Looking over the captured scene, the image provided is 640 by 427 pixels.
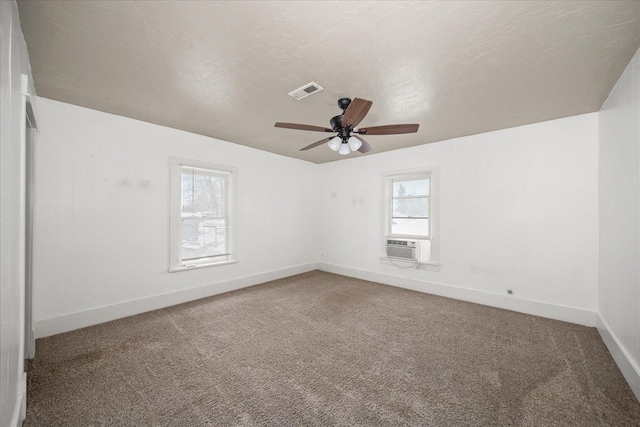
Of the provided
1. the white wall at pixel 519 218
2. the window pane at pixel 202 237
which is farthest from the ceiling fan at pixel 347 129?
the window pane at pixel 202 237

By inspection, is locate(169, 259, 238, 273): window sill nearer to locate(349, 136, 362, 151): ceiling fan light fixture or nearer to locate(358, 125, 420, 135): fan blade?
locate(349, 136, 362, 151): ceiling fan light fixture

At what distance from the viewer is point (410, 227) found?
4875 mm

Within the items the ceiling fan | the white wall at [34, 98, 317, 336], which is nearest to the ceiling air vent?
the ceiling fan

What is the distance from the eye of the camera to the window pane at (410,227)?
471cm

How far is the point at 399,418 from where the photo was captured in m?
1.76

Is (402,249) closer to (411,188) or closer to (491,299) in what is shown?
(411,188)

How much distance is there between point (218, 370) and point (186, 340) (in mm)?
750

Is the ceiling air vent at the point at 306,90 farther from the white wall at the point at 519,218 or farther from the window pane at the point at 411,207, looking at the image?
the window pane at the point at 411,207

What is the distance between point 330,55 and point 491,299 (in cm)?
401

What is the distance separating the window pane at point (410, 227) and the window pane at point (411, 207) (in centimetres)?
11

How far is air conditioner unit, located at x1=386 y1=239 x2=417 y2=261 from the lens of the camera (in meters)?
4.66

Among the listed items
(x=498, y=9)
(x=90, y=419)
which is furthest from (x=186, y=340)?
(x=498, y=9)

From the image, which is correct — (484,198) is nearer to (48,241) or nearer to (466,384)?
(466,384)

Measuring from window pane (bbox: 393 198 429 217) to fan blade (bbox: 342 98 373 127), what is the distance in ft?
9.01
